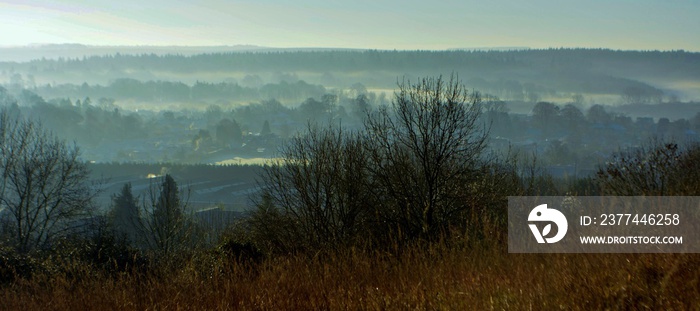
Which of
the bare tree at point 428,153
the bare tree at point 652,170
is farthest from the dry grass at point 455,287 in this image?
the bare tree at point 428,153

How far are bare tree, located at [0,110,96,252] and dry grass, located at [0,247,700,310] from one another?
122 feet

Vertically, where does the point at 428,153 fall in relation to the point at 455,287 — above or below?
below

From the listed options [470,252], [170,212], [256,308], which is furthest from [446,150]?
[170,212]

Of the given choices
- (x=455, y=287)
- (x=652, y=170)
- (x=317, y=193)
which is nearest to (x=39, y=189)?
(x=317, y=193)

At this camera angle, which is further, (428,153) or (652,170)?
(428,153)

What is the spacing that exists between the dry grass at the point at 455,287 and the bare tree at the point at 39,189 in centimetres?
3731

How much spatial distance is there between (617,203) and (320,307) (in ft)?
19.9

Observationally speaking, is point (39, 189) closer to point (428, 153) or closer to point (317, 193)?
point (317, 193)

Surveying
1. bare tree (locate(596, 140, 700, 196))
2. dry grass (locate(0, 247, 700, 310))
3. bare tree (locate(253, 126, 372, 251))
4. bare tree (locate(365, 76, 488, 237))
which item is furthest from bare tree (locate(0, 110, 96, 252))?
dry grass (locate(0, 247, 700, 310))

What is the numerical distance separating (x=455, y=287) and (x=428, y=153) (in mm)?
18898

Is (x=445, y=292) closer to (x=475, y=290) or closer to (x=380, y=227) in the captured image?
(x=475, y=290)

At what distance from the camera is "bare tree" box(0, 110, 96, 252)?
44.4 m

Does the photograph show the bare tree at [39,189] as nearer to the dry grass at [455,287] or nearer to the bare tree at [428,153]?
the bare tree at [428,153]

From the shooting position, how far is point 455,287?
6.61m
